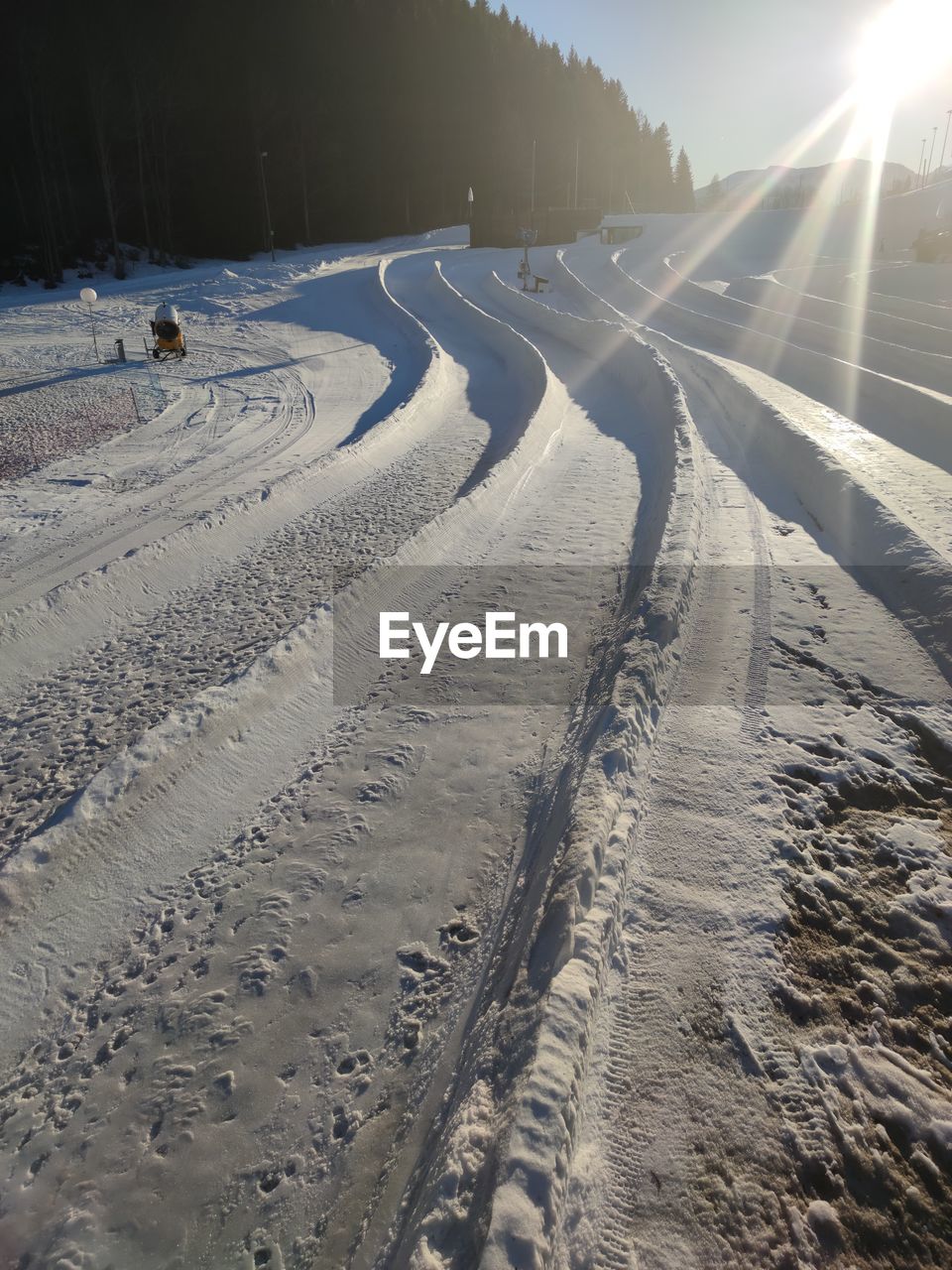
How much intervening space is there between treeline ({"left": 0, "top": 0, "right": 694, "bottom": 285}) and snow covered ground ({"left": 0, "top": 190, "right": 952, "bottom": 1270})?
35.2m

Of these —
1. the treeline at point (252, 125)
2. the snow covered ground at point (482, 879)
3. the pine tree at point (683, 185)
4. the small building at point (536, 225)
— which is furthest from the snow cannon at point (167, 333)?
the pine tree at point (683, 185)

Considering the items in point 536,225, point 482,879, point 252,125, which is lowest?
point 482,879

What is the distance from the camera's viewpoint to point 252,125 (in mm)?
45094

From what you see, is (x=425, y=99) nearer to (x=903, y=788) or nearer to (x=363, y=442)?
(x=363, y=442)

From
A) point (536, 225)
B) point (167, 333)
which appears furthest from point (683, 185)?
point (167, 333)

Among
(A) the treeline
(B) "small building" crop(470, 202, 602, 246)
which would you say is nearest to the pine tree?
(A) the treeline

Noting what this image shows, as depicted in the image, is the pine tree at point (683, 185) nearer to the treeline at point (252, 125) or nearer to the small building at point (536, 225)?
the treeline at point (252, 125)

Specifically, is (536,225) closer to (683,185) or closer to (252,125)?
(252,125)

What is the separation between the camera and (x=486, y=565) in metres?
7.00

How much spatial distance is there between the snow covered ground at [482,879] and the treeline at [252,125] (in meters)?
35.2

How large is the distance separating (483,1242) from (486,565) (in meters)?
5.45

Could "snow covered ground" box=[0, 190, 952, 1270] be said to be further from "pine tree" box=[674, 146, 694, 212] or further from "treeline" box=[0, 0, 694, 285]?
"pine tree" box=[674, 146, 694, 212]

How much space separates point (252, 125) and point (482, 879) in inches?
2147

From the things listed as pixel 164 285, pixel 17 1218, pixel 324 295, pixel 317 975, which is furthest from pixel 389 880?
pixel 164 285
